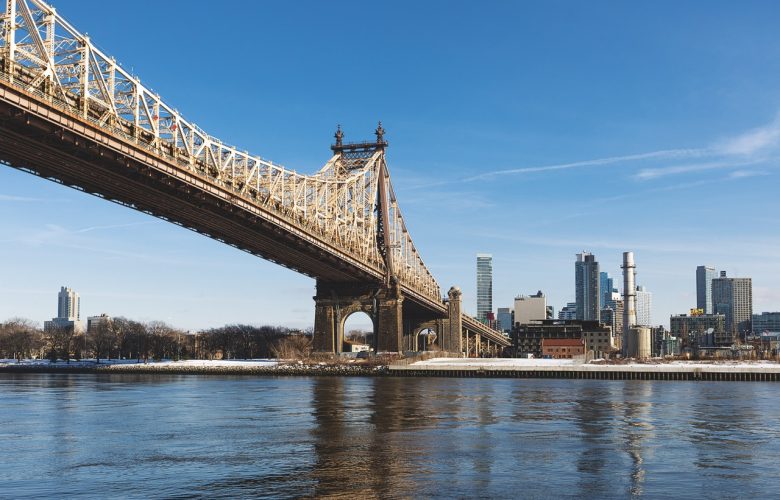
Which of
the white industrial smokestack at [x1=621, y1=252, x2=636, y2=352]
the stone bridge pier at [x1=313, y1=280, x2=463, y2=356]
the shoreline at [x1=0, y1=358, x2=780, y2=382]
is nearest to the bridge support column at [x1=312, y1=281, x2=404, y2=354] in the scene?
the stone bridge pier at [x1=313, y1=280, x2=463, y2=356]

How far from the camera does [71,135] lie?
1801 inches

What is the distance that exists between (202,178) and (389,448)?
112 feet

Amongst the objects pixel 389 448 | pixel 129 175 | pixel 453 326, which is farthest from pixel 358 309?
pixel 389 448

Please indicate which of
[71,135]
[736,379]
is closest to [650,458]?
[71,135]

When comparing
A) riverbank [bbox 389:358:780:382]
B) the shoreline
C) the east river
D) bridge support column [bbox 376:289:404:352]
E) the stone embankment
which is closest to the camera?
the east river

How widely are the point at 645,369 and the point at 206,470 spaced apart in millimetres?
80721

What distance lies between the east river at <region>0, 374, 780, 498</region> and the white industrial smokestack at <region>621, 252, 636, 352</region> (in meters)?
127

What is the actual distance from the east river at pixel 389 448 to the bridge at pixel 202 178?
14.8 metres

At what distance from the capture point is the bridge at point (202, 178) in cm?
4306

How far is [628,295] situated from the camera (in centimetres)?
18712

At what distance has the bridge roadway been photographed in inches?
1692

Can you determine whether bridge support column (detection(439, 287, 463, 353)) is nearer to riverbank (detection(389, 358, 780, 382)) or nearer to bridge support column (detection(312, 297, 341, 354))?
bridge support column (detection(312, 297, 341, 354))

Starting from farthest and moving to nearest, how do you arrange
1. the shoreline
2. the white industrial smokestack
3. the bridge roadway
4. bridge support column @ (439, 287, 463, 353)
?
the white industrial smokestack < bridge support column @ (439, 287, 463, 353) < the shoreline < the bridge roadway

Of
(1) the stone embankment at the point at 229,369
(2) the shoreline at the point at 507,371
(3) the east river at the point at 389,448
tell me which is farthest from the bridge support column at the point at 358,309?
(3) the east river at the point at 389,448
